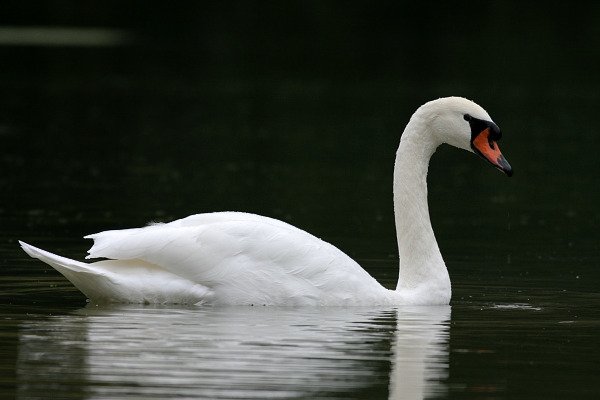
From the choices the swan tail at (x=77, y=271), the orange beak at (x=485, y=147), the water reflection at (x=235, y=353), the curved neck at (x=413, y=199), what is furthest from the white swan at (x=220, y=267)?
the orange beak at (x=485, y=147)

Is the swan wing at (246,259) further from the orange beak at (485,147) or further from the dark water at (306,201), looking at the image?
the orange beak at (485,147)

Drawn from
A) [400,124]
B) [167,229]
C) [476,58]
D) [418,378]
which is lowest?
[418,378]

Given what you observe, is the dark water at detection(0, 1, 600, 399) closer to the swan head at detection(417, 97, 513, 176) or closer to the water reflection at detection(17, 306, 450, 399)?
the water reflection at detection(17, 306, 450, 399)

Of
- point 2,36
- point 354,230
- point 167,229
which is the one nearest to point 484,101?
point 354,230

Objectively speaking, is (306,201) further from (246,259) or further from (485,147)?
(246,259)

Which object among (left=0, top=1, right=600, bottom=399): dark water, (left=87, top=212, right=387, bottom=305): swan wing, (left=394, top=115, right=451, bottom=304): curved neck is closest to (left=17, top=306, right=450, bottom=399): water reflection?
(left=0, top=1, right=600, bottom=399): dark water

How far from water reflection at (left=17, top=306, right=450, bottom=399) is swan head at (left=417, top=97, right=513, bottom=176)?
4.42 feet

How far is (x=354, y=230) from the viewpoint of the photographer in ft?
56.6

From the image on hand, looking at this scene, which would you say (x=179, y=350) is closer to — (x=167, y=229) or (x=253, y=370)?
(x=253, y=370)

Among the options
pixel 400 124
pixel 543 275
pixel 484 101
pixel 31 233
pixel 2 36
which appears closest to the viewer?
pixel 543 275


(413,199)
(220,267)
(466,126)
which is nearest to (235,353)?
(220,267)

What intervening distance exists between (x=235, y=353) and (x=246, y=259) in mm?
1784

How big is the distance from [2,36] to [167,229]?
5503cm

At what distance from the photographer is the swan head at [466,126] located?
12656 mm
